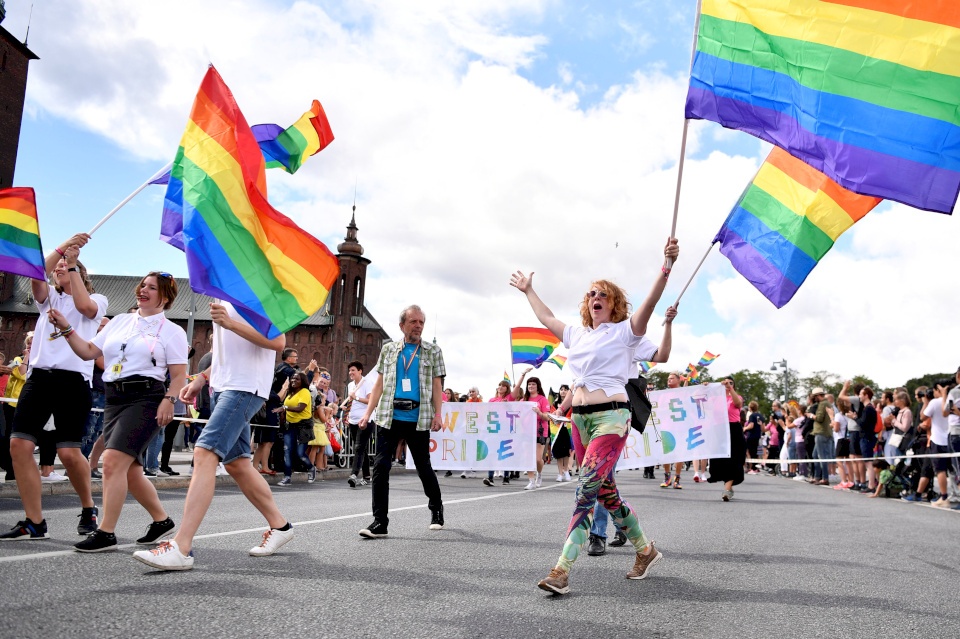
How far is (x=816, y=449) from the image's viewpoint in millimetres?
22062

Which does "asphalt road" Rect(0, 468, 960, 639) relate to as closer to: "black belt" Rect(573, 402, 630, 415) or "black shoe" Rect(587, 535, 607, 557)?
"black shoe" Rect(587, 535, 607, 557)

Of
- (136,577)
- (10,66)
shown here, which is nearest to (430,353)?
(136,577)

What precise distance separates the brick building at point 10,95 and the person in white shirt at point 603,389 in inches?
3238

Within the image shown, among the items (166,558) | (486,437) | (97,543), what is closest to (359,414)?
(486,437)

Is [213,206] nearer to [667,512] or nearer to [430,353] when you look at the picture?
[430,353]

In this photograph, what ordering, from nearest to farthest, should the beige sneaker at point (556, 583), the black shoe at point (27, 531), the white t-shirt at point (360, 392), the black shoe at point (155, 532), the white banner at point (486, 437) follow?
the beige sneaker at point (556, 583) < the black shoe at point (155, 532) < the black shoe at point (27, 531) < the white t-shirt at point (360, 392) < the white banner at point (486, 437)

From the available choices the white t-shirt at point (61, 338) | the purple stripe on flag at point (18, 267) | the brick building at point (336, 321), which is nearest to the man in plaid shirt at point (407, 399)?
the white t-shirt at point (61, 338)

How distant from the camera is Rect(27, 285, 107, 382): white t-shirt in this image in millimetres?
6496

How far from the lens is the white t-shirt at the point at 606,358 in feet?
18.2

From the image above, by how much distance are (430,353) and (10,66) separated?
8468 centimetres

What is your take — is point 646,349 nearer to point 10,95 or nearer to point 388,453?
point 388,453

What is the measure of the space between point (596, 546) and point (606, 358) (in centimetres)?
221

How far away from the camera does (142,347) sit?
5.99 m

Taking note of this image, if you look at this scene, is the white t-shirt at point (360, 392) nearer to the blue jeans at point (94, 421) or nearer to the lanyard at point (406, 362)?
the blue jeans at point (94, 421)
